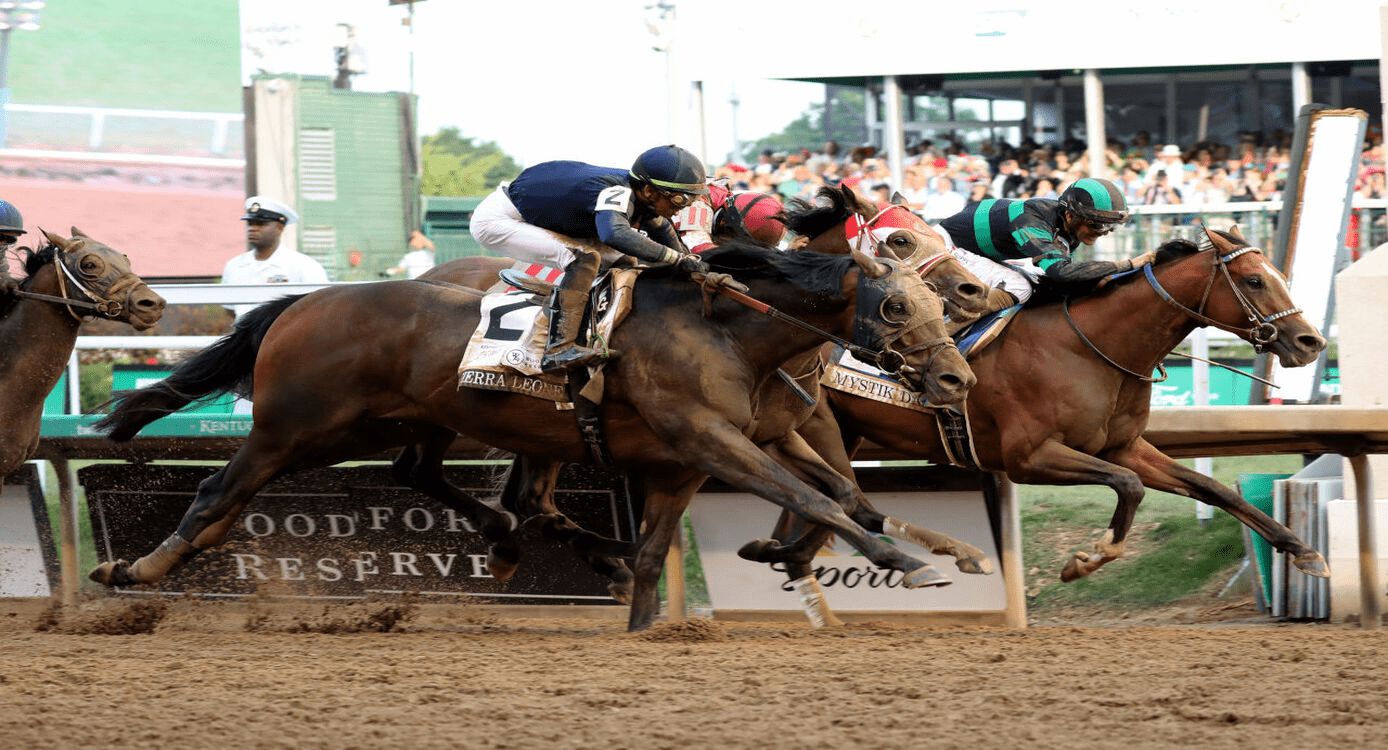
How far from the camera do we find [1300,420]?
6191 mm

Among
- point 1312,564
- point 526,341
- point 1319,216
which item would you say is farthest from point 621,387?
point 1319,216

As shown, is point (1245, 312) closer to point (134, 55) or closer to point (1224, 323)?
point (1224, 323)

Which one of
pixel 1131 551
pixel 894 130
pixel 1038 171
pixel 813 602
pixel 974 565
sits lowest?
pixel 1131 551

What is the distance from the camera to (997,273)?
6.82 metres

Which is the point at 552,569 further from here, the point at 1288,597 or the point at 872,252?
the point at 1288,597

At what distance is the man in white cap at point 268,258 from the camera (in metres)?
8.69

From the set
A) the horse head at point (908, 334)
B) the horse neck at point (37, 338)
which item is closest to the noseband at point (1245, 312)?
the horse head at point (908, 334)

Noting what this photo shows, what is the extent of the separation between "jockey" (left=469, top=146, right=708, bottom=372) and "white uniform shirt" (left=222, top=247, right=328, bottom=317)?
2.77 metres

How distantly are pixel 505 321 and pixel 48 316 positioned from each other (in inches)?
77.2

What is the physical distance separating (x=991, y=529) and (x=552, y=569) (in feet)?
6.84

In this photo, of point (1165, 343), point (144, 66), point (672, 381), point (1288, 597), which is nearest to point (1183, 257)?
point (1165, 343)

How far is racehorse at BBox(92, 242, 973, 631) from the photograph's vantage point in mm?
5230

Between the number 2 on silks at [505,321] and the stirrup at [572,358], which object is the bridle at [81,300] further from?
the stirrup at [572,358]

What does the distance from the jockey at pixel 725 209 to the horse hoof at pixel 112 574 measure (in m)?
2.62
